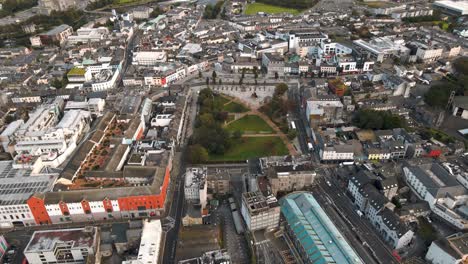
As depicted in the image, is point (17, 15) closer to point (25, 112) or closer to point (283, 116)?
point (25, 112)

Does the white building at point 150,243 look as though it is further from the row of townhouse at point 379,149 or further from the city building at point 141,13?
the city building at point 141,13

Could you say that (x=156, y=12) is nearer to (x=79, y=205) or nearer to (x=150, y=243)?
(x=79, y=205)

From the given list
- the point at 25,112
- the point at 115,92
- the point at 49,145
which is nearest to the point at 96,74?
the point at 115,92

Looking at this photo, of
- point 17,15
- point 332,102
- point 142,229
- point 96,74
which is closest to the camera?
point 142,229

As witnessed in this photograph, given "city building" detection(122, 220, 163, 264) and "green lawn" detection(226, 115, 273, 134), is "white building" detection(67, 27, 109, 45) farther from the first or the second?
"city building" detection(122, 220, 163, 264)

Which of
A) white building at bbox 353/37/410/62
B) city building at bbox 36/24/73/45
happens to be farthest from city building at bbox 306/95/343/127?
city building at bbox 36/24/73/45

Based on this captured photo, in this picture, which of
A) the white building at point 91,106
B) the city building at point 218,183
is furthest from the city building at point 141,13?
the city building at point 218,183
